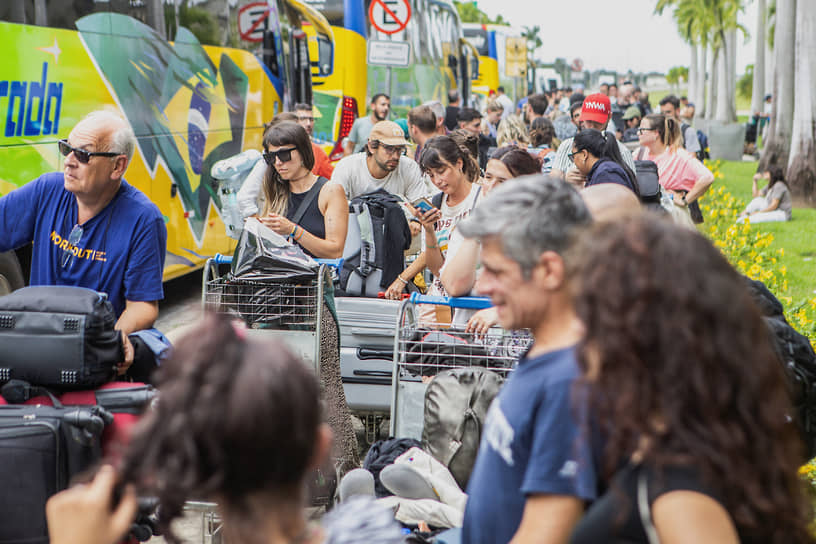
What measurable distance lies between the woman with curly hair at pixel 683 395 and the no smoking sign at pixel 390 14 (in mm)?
12675

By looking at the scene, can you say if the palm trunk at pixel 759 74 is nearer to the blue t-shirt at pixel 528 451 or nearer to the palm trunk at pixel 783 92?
the palm trunk at pixel 783 92

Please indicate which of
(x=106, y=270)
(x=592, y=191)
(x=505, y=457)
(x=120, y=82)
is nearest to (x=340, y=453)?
(x=106, y=270)

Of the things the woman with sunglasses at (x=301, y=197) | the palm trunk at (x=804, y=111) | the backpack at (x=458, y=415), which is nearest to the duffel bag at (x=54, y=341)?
the backpack at (x=458, y=415)

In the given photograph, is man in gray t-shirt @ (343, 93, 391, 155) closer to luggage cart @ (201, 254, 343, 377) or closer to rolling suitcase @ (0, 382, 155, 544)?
luggage cart @ (201, 254, 343, 377)

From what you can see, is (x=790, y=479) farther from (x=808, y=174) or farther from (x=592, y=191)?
(x=808, y=174)

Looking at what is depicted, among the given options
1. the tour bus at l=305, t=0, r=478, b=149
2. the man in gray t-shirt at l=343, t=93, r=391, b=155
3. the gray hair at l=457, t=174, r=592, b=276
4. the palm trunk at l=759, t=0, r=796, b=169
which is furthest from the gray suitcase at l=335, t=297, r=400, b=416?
the palm trunk at l=759, t=0, r=796, b=169

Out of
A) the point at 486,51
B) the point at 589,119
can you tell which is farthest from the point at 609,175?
the point at 486,51

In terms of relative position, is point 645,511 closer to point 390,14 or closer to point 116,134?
point 116,134

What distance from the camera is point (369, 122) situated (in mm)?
14297

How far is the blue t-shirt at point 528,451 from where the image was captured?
2.00 metres

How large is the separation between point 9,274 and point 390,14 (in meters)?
8.18

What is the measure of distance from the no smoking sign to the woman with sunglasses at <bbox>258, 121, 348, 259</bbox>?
8.57m

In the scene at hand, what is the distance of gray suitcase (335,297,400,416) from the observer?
Result: 548 centimetres

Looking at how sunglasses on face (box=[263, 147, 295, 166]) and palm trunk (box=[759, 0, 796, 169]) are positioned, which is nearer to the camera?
sunglasses on face (box=[263, 147, 295, 166])
